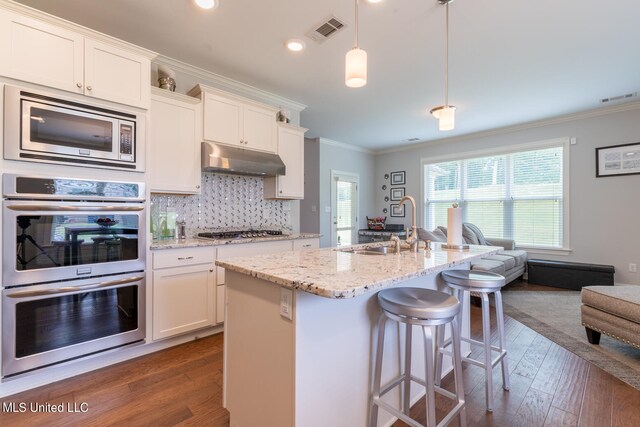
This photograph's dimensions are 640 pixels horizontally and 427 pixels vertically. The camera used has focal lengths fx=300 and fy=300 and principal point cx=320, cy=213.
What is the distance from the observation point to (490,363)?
182 cm

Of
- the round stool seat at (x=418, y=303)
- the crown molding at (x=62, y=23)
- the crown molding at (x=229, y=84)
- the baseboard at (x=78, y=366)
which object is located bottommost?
the baseboard at (x=78, y=366)

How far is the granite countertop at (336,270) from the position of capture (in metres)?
1.12

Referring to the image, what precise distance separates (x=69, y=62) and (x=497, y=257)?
16.9ft

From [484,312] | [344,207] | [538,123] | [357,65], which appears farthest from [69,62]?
[538,123]

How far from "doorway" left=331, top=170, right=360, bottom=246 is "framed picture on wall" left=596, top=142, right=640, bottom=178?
4197 millimetres

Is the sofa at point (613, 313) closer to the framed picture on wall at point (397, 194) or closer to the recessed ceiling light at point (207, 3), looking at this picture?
the recessed ceiling light at point (207, 3)

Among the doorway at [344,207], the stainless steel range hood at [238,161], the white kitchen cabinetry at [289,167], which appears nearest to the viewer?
the stainless steel range hood at [238,161]

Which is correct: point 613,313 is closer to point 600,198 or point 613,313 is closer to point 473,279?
point 473,279

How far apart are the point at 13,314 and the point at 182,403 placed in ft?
3.84

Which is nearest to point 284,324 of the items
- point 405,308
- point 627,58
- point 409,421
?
point 405,308

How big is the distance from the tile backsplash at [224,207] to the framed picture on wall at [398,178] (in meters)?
3.70

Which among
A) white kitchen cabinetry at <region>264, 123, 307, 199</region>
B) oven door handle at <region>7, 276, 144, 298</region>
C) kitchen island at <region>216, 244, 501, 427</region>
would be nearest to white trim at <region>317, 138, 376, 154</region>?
white kitchen cabinetry at <region>264, 123, 307, 199</region>

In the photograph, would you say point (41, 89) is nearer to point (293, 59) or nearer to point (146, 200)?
point (146, 200)

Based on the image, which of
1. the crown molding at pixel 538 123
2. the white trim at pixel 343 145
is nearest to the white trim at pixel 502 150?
the crown molding at pixel 538 123
